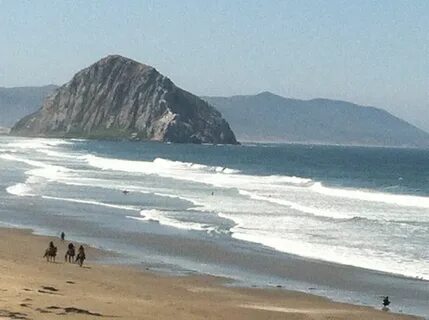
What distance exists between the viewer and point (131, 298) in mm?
19812

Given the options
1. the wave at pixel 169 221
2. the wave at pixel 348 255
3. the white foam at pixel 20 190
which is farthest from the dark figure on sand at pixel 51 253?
the white foam at pixel 20 190

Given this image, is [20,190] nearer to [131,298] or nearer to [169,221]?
[169,221]

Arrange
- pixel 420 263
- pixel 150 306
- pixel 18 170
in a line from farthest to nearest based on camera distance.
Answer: pixel 18 170 → pixel 420 263 → pixel 150 306

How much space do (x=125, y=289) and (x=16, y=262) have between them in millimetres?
4597

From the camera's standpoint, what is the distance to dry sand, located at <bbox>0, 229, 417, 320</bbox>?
16.9 metres

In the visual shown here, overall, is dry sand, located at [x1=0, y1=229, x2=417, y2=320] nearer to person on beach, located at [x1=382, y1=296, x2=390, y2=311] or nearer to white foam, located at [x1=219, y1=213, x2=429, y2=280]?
person on beach, located at [x1=382, y1=296, x2=390, y2=311]

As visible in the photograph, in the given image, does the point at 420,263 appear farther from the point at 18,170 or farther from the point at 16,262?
the point at 18,170

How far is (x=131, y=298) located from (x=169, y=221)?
18443mm

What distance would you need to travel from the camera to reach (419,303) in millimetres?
21906

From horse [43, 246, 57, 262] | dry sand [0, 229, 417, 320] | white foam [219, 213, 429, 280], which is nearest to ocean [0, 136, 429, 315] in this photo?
white foam [219, 213, 429, 280]

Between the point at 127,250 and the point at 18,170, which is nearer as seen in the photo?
the point at 127,250

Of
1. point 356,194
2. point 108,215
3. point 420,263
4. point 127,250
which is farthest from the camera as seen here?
point 356,194

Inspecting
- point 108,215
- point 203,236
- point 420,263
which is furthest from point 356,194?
point 420,263

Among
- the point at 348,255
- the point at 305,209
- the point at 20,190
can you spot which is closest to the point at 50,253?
the point at 348,255
